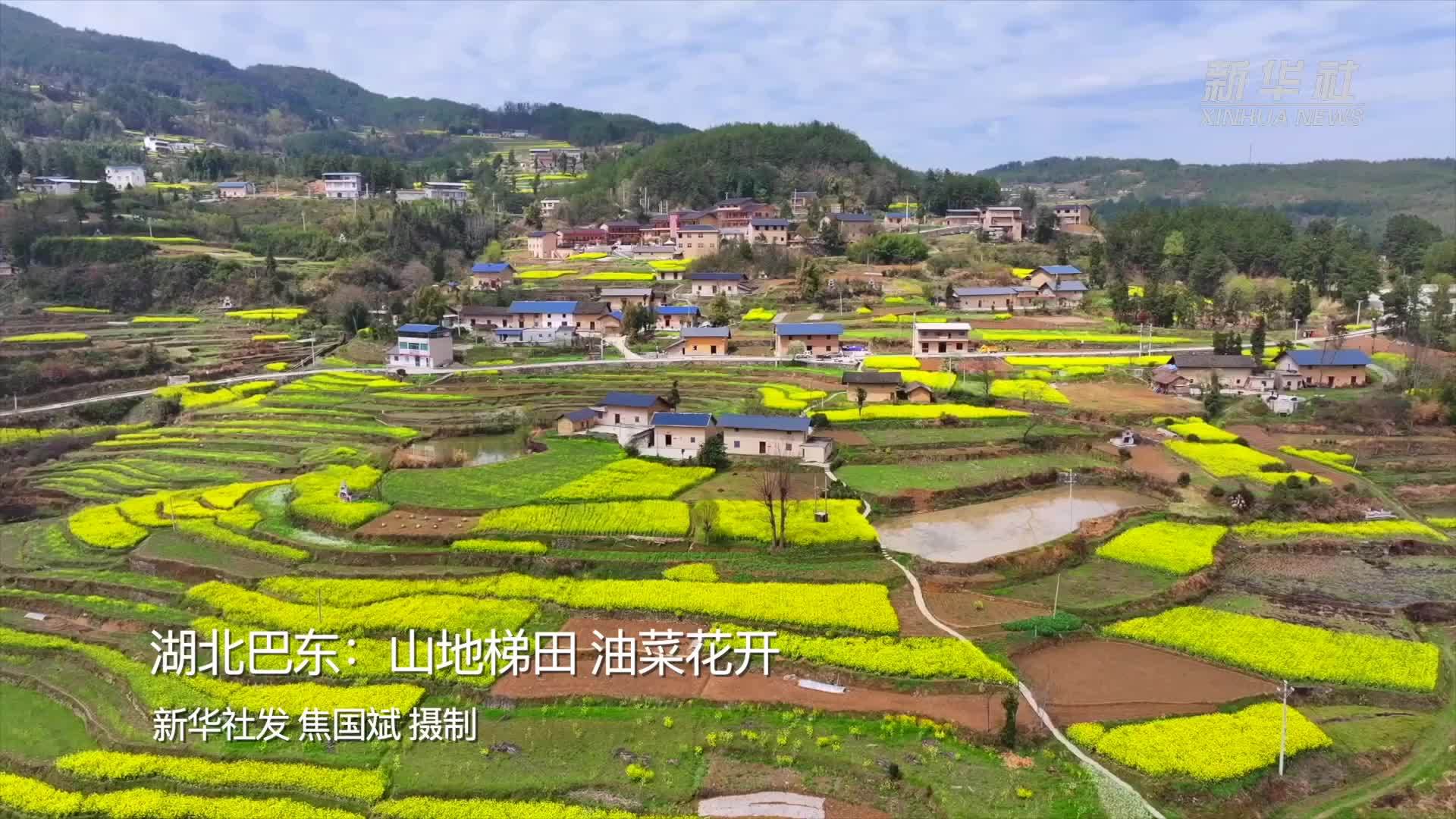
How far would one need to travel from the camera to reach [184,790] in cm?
1591

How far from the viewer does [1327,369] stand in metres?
44.0

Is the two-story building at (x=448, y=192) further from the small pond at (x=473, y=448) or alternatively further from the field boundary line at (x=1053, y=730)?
the field boundary line at (x=1053, y=730)

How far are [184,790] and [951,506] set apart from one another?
22380 mm

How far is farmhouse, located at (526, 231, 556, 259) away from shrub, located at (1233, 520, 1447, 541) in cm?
7244

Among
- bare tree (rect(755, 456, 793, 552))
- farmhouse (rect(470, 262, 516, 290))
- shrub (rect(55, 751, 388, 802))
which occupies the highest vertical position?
farmhouse (rect(470, 262, 516, 290))

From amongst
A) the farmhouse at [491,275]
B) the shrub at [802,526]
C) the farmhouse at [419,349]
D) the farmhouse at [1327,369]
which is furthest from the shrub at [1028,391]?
the farmhouse at [491,275]

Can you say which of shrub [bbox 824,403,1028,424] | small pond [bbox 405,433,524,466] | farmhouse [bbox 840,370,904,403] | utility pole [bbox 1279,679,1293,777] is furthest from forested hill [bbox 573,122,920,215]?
utility pole [bbox 1279,679,1293,777]

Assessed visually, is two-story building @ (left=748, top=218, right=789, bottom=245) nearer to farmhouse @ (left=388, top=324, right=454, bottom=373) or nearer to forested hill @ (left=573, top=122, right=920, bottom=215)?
forested hill @ (left=573, top=122, right=920, bottom=215)

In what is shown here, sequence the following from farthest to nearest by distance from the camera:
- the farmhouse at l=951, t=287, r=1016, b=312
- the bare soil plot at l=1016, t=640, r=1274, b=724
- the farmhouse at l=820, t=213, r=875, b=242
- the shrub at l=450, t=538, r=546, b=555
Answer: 1. the farmhouse at l=820, t=213, r=875, b=242
2. the farmhouse at l=951, t=287, r=1016, b=312
3. the shrub at l=450, t=538, r=546, b=555
4. the bare soil plot at l=1016, t=640, r=1274, b=724

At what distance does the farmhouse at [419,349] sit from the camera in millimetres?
52844

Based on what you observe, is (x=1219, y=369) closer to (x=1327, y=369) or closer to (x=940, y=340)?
(x=1327, y=369)

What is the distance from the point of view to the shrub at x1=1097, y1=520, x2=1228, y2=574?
2412cm

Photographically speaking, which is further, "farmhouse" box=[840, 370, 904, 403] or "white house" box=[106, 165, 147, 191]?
"white house" box=[106, 165, 147, 191]

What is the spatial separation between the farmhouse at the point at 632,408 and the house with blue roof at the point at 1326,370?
3142cm
